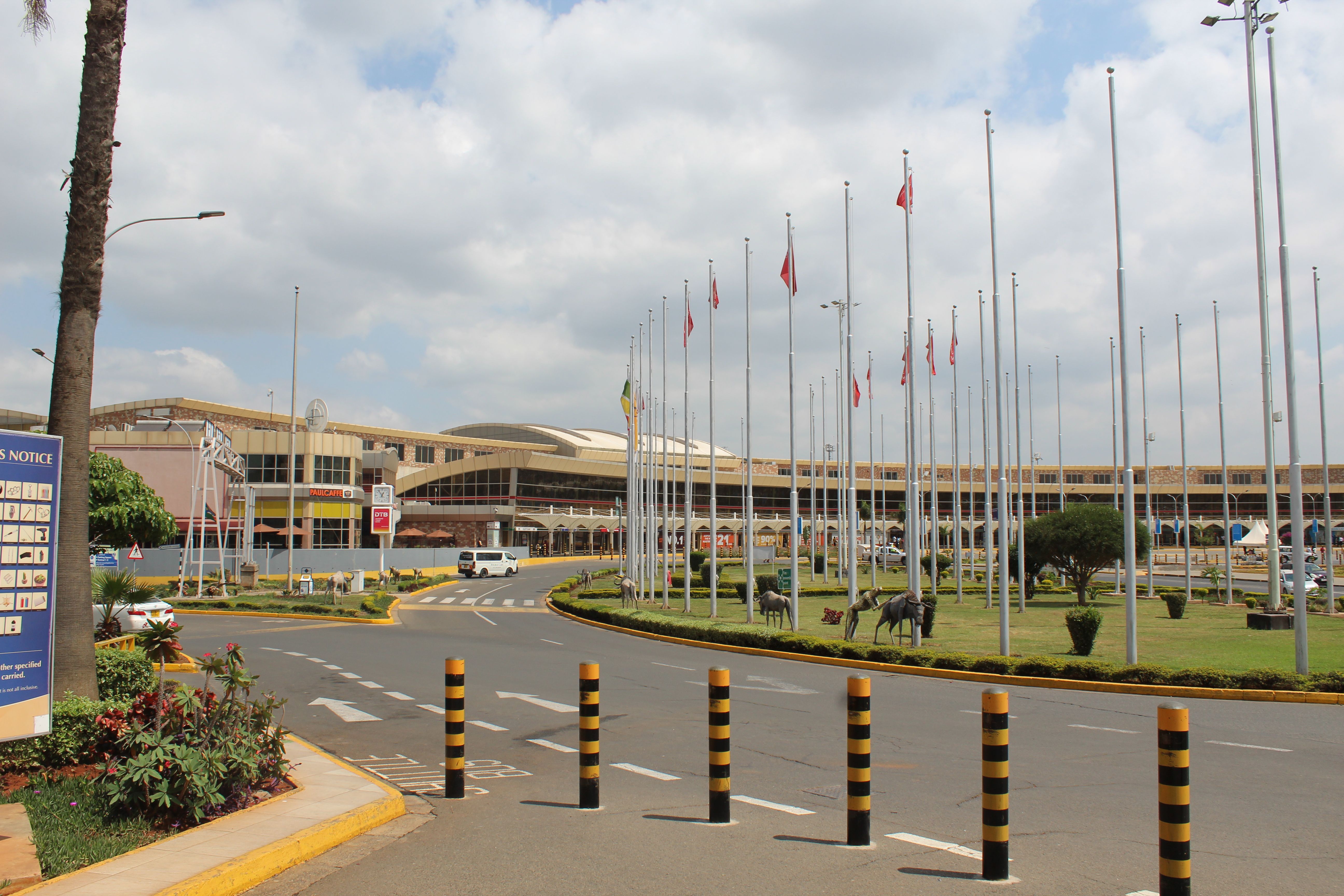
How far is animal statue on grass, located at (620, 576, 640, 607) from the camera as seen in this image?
1374 inches

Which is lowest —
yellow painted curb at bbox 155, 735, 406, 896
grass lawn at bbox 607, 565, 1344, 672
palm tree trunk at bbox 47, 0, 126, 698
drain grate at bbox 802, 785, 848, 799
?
grass lawn at bbox 607, 565, 1344, 672

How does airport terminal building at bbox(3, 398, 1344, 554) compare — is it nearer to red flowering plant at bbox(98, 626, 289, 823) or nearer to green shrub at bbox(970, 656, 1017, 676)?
green shrub at bbox(970, 656, 1017, 676)

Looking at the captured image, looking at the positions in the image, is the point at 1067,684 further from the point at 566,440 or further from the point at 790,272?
the point at 566,440

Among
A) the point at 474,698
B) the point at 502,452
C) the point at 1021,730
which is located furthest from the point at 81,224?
the point at 502,452

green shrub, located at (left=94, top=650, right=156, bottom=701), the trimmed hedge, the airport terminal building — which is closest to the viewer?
green shrub, located at (left=94, top=650, right=156, bottom=701)

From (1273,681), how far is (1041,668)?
139 inches

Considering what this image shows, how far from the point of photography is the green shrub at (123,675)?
1053 cm

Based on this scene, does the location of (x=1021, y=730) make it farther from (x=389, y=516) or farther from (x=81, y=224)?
(x=389, y=516)

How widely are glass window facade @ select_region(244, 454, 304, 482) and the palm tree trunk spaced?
67351mm

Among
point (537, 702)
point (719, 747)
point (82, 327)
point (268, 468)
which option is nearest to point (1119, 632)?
point (537, 702)

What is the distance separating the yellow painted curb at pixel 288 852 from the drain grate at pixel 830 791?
3.52m

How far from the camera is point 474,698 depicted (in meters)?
14.6

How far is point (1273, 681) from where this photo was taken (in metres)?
14.9

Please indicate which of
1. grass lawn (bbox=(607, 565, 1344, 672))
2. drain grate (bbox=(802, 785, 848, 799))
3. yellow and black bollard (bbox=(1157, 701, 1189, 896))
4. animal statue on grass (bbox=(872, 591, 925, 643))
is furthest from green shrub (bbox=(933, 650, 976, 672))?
yellow and black bollard (bbox=(1157, 701, 1189, 896))
